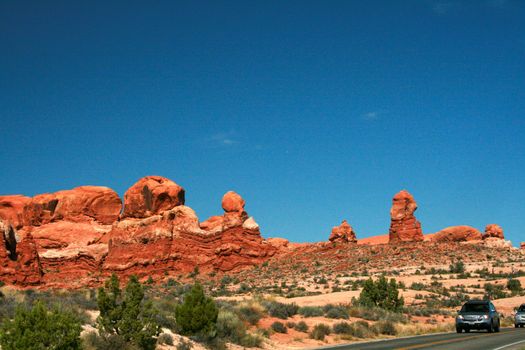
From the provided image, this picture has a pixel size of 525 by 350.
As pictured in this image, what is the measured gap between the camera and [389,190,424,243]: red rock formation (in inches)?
3442

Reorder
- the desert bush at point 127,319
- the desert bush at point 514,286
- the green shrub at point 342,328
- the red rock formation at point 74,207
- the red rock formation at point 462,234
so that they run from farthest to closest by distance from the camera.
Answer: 1. the red rock formation at point 462,234
2. the red rock formation at point 74,207
3. the desert bush at point 514,286
4. the green shrub at point 342,328
5. the desert bush at point 127,319

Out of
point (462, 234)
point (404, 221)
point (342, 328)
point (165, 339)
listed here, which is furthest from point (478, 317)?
point (462, 234)

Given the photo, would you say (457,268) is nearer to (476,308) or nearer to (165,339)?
(476,308)

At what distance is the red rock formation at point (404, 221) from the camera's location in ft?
287

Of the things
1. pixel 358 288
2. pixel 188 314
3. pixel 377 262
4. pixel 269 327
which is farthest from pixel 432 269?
pixel 188 314

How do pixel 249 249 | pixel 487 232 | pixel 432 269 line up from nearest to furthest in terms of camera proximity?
pixel 432 269 → pixel 249 249 → pixel 487 232

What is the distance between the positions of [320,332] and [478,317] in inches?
301

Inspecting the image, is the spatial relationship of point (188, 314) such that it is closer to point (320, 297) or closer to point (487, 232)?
point (320, 297)

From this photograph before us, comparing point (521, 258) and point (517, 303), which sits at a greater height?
point (521, 258)

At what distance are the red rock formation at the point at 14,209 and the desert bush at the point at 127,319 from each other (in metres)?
82.6

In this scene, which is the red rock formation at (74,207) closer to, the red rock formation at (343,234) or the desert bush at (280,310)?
the red rock formation at (343,234)

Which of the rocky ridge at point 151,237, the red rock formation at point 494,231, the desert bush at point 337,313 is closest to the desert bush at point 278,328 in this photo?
the desert bush at point 337,313

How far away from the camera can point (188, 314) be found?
2028 cm

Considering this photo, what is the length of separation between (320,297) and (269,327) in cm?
2252
